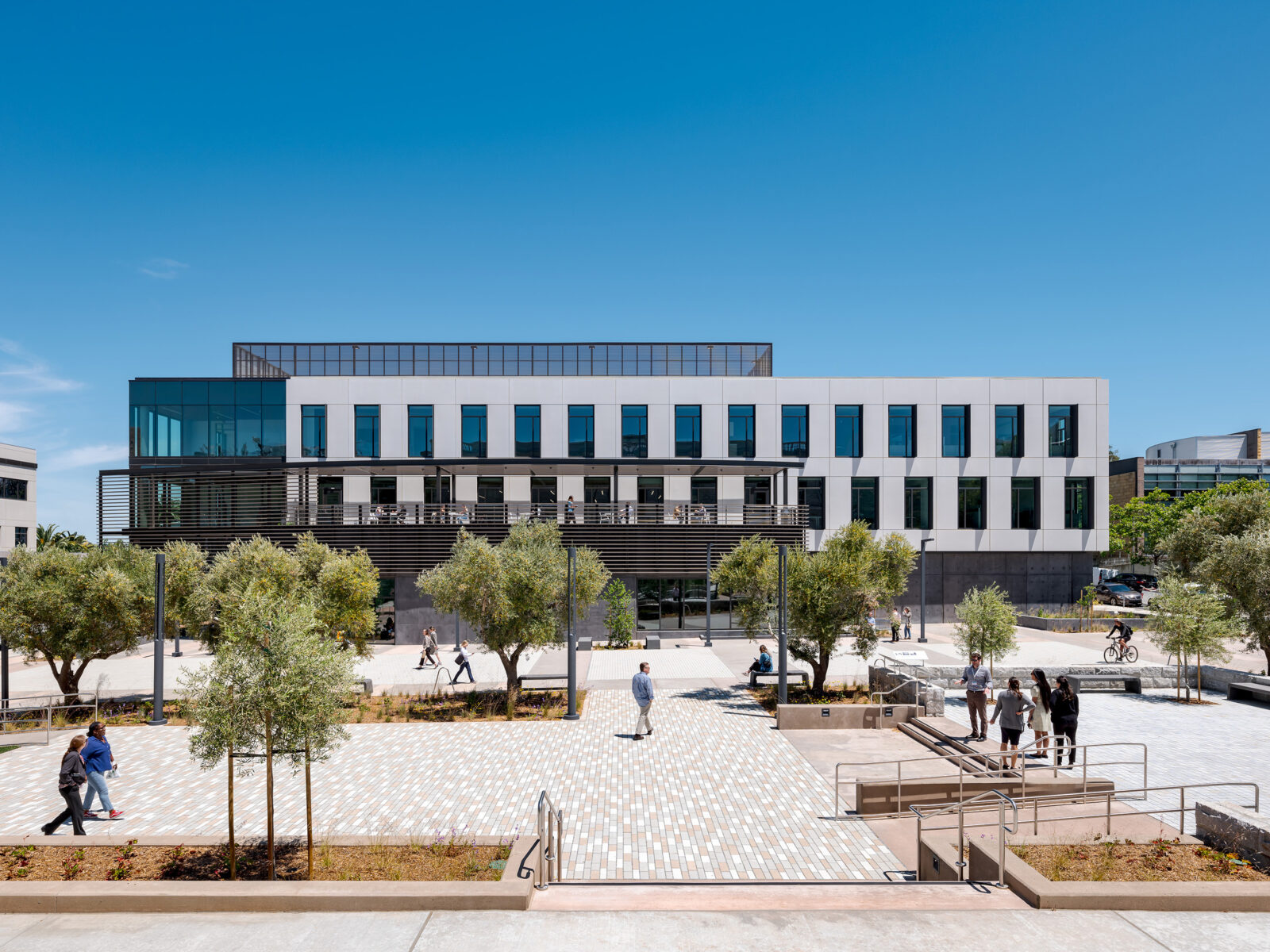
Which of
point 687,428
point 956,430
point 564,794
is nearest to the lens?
point 564,794

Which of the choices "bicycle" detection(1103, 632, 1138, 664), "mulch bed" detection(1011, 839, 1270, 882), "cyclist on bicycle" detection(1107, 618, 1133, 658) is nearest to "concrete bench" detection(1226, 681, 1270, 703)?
"bicycle" detection(1103, 632, 1138, 664)

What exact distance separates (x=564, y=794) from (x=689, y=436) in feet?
97.9

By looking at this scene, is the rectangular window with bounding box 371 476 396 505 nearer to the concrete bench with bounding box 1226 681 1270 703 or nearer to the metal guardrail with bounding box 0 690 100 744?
the metal guardrail with bounding box 0 690 100 744

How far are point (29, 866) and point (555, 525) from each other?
22679 mm

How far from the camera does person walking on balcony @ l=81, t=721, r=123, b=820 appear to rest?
1129 cm

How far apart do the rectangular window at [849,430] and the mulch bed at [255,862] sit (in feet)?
117

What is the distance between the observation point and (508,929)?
275 inches

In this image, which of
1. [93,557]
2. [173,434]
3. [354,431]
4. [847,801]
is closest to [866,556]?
[847,801]

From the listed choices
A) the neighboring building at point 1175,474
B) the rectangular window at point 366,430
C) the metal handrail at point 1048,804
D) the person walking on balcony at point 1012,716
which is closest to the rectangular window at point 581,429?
the rectangular window at point 366,430

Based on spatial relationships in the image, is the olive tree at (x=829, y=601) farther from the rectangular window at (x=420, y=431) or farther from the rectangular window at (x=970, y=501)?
the rectangular window at (x=420, y=431)

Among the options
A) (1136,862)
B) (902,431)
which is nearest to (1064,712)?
(1136,862)

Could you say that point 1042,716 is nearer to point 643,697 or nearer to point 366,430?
point 643,697

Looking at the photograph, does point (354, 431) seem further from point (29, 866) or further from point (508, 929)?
point (508, 929)

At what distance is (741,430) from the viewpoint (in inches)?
1618
